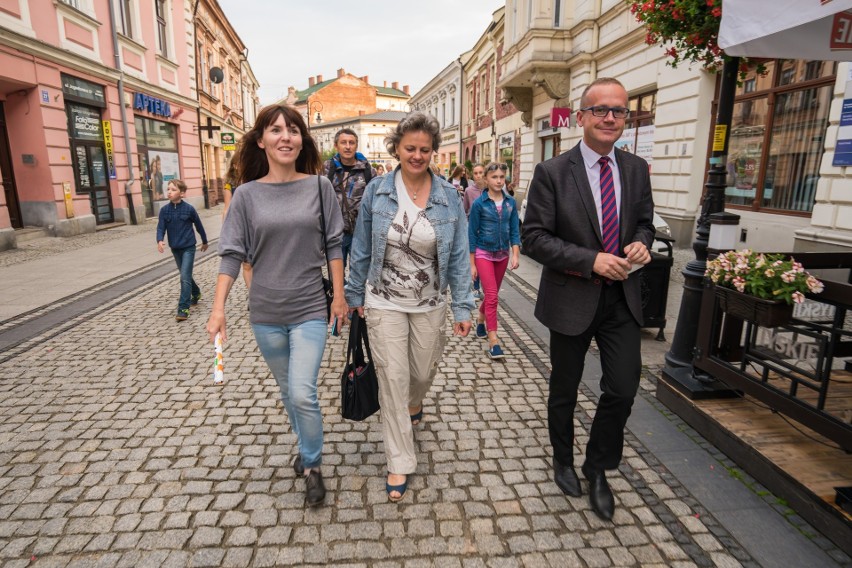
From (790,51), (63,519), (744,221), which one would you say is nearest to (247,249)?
(63,519)

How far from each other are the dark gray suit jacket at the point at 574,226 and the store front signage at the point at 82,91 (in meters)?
14.7

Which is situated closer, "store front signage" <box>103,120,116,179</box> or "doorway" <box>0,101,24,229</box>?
"doorway" <box>0,101,24,229</box>

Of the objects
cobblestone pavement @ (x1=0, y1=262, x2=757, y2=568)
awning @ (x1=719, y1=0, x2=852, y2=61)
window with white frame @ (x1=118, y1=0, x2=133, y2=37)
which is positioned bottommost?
cobblestone pavement @ (x1=0, y1=262, x2=757, y2=568)

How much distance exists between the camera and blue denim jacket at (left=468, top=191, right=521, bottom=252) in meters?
4.89

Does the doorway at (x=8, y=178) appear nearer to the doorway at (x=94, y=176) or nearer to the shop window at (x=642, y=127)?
the doorway at (x=94, y=176)

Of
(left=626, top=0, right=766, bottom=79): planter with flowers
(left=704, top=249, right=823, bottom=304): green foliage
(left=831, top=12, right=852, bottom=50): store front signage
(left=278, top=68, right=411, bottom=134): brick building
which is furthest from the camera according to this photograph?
(left=278, top=68, right=411, bottom=134): brick building

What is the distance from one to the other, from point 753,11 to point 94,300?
7.68 metres

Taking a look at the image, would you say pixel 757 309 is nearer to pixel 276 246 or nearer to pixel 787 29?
pixel 787 29

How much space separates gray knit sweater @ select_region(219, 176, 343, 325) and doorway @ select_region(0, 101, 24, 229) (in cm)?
1281

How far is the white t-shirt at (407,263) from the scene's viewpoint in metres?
2.65

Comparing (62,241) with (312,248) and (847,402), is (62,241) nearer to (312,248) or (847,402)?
(312,248)

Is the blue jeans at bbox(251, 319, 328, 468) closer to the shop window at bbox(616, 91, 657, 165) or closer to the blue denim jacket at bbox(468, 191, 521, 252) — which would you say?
the blue denim jacket at bbox(468, 191, 521, 252)

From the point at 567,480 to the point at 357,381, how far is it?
125cm

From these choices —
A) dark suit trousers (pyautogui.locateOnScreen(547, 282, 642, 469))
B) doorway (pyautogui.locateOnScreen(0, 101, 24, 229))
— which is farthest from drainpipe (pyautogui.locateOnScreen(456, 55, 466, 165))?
dark suit trousers (pyautogui.locateOnScreen(547, 282, 642, 469))
